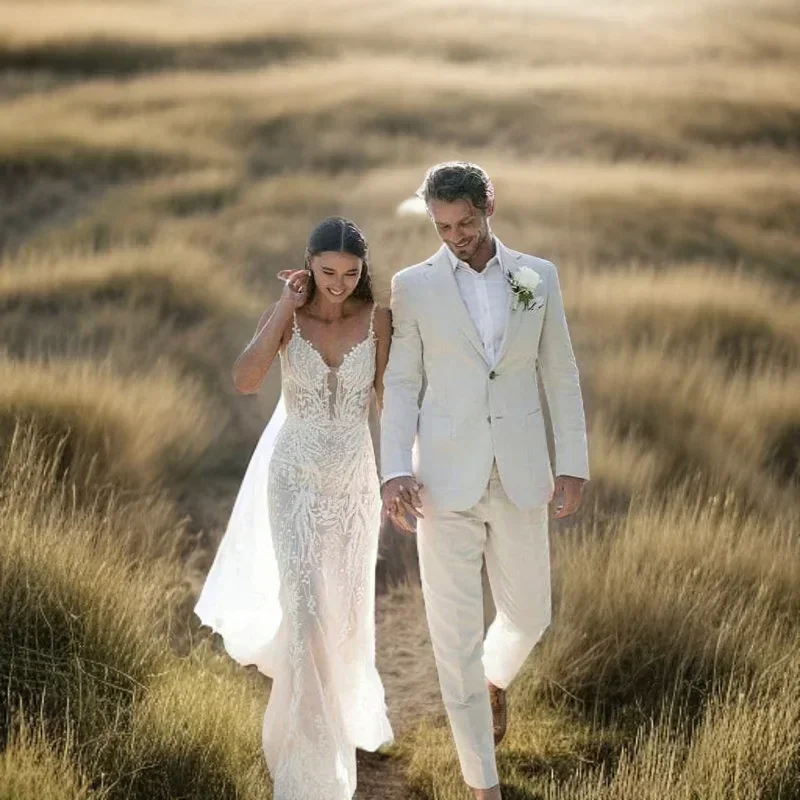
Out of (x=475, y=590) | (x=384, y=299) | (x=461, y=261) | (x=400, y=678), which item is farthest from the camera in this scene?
(x=400, y=678)

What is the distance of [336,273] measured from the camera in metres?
4.62

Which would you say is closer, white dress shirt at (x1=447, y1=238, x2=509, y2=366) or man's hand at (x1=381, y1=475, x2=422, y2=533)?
man's hand at (x1=381, y1=475, x2=422, y2=533)

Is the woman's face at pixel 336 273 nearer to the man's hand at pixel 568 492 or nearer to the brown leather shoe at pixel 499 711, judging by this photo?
the man's hand at pixel 568 492

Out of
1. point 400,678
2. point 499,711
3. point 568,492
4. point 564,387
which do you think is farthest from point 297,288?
point 400,678

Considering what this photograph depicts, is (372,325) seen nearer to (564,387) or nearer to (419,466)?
(419,466)

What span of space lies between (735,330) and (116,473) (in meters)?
6.10

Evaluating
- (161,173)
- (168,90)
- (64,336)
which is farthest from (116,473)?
(168,90)

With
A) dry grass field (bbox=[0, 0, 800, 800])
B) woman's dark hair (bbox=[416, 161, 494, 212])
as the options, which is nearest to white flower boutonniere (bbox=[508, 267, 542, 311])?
woman's dark hair (bbox=[416, 161, 494, 212])

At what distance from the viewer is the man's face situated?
439 cm

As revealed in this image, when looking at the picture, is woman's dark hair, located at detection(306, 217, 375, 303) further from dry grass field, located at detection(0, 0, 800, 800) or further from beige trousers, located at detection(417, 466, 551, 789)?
dry grass field, located at detection(0, 0, 800, 800)

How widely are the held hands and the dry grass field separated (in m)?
1.40

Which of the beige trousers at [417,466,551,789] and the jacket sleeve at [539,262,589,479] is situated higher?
the jacket sleeve at [539,262,589,479]

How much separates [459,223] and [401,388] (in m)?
0.66

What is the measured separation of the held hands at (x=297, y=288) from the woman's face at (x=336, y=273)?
0.11 m
